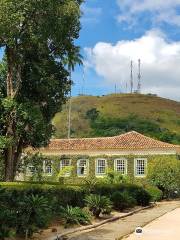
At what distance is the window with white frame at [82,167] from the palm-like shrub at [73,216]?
113ft

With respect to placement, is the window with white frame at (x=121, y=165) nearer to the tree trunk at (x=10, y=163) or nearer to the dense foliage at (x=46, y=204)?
the dense foliage at (x=46, y=204)

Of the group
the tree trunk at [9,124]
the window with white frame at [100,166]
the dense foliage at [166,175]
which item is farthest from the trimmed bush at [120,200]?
the window with white frame at [100,166]

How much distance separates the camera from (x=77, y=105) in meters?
136

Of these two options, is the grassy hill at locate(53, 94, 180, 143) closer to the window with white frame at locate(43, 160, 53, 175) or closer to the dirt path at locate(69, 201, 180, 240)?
the window with white frame at locate(43, 160, 53, 175)

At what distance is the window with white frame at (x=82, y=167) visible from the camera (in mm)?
57281

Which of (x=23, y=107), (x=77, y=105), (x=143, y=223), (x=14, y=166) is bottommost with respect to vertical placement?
(x=143, y=223)

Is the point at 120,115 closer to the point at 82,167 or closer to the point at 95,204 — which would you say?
the point at 82,167

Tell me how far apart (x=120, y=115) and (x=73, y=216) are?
316ft

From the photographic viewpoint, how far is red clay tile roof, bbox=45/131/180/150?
181 ft

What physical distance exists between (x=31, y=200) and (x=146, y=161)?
3853 cm

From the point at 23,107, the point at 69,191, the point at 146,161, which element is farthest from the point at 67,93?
the point at 146,161

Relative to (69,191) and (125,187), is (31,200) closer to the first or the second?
(69,191)

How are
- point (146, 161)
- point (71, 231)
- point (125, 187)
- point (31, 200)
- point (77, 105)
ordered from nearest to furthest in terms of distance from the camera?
point (31, 200) → point (71, 231) → point (125, 187) → point (146, 161) → point (77, 105)

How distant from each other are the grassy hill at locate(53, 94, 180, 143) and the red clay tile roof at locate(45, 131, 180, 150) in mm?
32534
